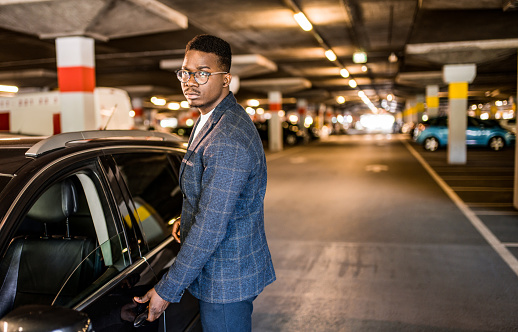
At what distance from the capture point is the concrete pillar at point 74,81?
1142 centimetres

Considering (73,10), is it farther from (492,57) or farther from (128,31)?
(492,57)

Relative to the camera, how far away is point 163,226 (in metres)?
3.15

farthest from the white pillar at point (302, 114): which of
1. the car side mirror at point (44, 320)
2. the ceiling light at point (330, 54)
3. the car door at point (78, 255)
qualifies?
the car side mirror at point (44, 320)

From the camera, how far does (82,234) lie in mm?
2824

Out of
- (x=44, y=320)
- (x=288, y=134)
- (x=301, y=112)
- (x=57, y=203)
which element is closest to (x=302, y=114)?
(x=301, y=112)

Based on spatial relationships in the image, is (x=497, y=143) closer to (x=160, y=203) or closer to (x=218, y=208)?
(x=160, y=203)

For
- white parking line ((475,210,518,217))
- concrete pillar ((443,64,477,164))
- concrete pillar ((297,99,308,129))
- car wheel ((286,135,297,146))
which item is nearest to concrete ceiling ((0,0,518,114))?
concrete pillar ((443,64,477,164))

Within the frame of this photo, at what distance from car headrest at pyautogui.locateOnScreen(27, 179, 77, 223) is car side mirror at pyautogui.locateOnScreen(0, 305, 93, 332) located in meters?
1.02

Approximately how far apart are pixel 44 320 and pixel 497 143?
1073 inches

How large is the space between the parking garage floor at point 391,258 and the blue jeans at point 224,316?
220 centimetres

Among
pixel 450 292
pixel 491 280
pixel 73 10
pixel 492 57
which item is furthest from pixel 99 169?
pixel 492 57

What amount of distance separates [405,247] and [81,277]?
5.58 metres

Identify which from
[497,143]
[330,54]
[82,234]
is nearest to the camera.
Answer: [82,234]

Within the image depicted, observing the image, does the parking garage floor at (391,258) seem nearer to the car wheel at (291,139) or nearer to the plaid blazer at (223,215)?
the plaid blazer at (223,215)
